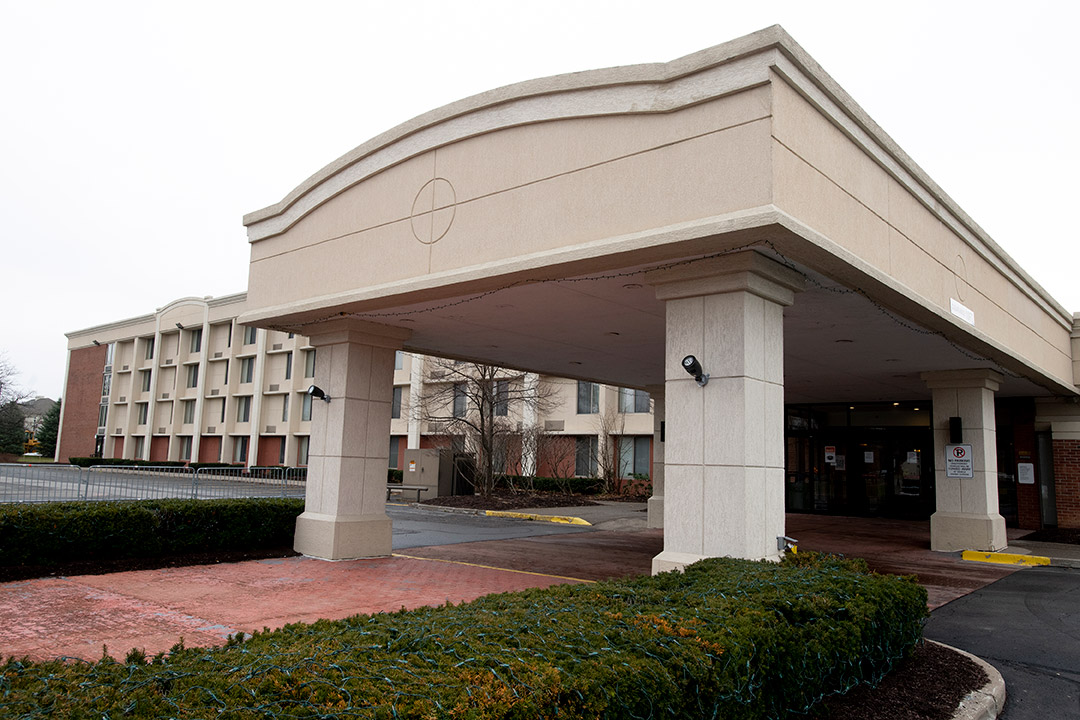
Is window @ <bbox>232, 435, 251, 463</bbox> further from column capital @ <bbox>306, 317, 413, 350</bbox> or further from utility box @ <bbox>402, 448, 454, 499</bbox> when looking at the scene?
column capital @ <bbox>306, 317, 413, 350</bbox>

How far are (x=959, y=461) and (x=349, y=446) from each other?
40.0 feet

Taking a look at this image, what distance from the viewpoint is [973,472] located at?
51.3ft

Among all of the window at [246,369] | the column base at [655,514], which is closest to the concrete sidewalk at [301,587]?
the column base at [655,514]

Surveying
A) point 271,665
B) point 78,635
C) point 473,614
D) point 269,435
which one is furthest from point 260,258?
point 269,435

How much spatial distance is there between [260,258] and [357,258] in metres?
2.82

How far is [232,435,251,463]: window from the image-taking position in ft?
163

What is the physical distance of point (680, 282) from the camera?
28.3 feet

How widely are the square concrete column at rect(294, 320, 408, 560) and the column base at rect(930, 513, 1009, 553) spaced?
1137 centimetres

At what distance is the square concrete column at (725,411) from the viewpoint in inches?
317

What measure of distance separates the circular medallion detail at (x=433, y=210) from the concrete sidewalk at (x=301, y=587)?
4724 mm

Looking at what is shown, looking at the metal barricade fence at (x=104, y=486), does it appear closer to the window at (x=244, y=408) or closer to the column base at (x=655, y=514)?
the column base at (x=655, y=514)

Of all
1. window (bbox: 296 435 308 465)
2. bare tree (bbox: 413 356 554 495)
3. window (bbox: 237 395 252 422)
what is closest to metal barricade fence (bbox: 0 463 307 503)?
bare tree (bbox: 413 356 554 495)

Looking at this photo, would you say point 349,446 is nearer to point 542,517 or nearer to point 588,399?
point 542,517

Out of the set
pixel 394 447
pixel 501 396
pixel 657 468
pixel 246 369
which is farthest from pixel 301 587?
pixel 246 369
